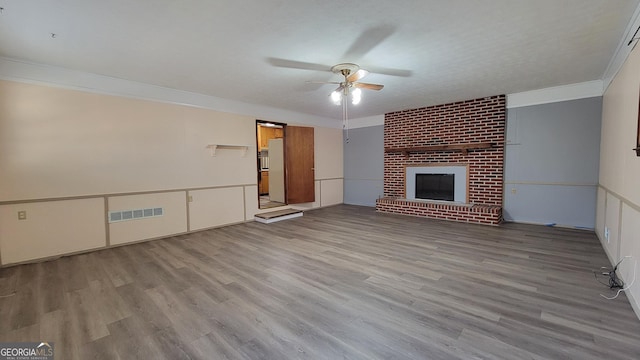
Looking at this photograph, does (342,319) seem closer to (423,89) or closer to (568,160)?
(423,89)

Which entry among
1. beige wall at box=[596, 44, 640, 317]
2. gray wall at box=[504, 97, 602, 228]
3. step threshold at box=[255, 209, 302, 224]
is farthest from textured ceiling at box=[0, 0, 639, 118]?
step threshold at box=[255, 209, 302, 224]

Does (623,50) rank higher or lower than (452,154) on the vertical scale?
higher

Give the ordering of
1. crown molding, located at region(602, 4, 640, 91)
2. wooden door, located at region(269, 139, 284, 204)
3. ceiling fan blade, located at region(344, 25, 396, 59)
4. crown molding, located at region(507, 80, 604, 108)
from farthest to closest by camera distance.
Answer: wooden door, located at region(269, 139, 284, 204) < crown molding, located at region(507, 80, 604, 108) < ceiling fan blade, located at region(344, 25, 396, 59) < crown molding, located at region(602, 4, 640, 91)

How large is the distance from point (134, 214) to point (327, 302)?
3652 millimetres

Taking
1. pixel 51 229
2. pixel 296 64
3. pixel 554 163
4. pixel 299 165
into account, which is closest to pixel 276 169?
pixel 299 165

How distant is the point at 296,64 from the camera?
3.48 metres

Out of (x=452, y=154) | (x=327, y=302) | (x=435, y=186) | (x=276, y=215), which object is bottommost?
(x=327, y=302)

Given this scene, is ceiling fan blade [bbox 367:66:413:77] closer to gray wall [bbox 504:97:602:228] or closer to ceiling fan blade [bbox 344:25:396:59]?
ceiling fan blade [bbox 344:25:396:59]

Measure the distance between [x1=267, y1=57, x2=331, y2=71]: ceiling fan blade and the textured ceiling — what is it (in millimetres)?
32

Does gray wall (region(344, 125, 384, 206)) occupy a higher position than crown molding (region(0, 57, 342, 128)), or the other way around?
crown molding (region(0, 57, 342, 128))

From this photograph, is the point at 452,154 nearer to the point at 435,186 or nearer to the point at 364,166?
the point at 435,186

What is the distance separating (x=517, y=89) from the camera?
15.9ft

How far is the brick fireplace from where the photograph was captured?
5.32 m

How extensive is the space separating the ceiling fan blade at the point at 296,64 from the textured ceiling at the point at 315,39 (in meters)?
0.03
